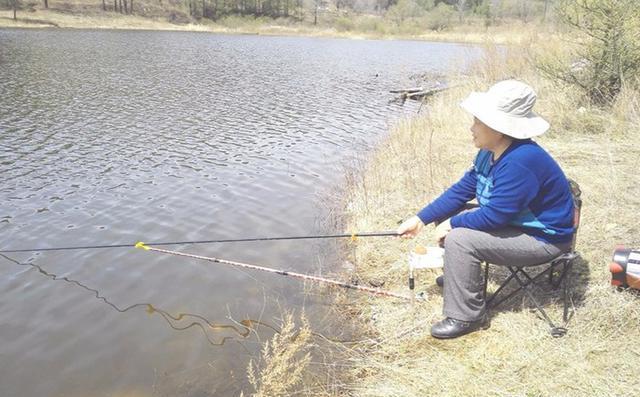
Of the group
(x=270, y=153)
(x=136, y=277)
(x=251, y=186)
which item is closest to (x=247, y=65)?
(x=270, y=153)

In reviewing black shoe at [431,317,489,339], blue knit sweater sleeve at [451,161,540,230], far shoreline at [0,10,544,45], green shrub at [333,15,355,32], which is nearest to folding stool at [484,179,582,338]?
black shoe at [431,317,489,339]

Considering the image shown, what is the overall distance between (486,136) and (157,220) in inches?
209

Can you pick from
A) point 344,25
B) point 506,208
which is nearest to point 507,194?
point 506,208

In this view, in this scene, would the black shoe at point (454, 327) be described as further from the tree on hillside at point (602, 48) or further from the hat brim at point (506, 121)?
the tree on hillside at point (602, 48)

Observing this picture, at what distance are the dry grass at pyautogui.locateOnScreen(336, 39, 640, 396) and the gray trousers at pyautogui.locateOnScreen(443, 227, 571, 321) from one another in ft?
1.03

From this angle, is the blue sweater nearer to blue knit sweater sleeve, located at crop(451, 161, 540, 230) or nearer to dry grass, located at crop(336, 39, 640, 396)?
blue knit sweater sleeve, located at crop(451, 161, 540, 230)

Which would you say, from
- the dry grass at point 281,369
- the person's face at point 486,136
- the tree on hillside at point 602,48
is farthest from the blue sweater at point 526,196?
the tree on hillside at point 602,48

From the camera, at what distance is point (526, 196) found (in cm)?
345

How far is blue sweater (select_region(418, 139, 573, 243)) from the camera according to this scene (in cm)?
344

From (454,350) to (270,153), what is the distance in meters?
8.04

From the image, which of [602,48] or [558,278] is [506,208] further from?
[602,48]

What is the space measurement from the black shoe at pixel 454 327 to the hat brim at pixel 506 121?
1.45m

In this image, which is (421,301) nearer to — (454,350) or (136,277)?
(454,350)

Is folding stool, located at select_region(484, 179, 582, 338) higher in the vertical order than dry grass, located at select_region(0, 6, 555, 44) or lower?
lower
